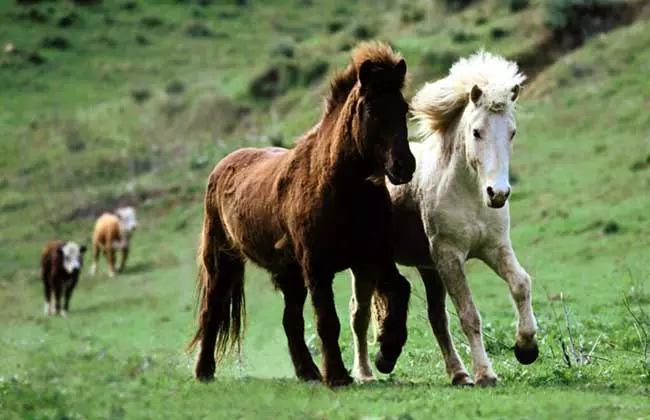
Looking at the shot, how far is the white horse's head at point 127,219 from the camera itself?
3250 cm

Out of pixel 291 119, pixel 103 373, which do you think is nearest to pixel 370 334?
pixel 103 373

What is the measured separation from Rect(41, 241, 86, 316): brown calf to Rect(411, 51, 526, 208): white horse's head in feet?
56.1

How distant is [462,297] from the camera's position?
1061 cm

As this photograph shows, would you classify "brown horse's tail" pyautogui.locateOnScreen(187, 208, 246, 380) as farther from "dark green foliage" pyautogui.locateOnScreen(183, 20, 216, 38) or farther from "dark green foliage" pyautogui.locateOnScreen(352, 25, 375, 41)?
"dark green foliage" pyautogui.locateOnScreen(183, 20, 216, 38)

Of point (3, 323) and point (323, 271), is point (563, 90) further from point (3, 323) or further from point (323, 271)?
point (323, 271)

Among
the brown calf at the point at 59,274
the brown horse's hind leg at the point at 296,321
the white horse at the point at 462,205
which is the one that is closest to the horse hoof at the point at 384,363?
the white horse at the point at 462,205

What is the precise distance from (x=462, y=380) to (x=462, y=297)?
73cm

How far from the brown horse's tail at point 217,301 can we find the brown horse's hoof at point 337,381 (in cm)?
229

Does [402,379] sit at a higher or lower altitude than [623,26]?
higher

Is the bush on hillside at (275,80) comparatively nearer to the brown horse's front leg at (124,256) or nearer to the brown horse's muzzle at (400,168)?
the brown horse's front leg at (124,256)

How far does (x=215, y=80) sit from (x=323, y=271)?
38559 mm

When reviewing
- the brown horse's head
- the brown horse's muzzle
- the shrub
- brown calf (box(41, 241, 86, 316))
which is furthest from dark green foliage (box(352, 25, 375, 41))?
the brown horse's muzzle

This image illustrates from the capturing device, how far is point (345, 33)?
1898 inches

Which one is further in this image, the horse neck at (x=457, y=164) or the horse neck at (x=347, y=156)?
the horse neck at (x=457, y=164)
